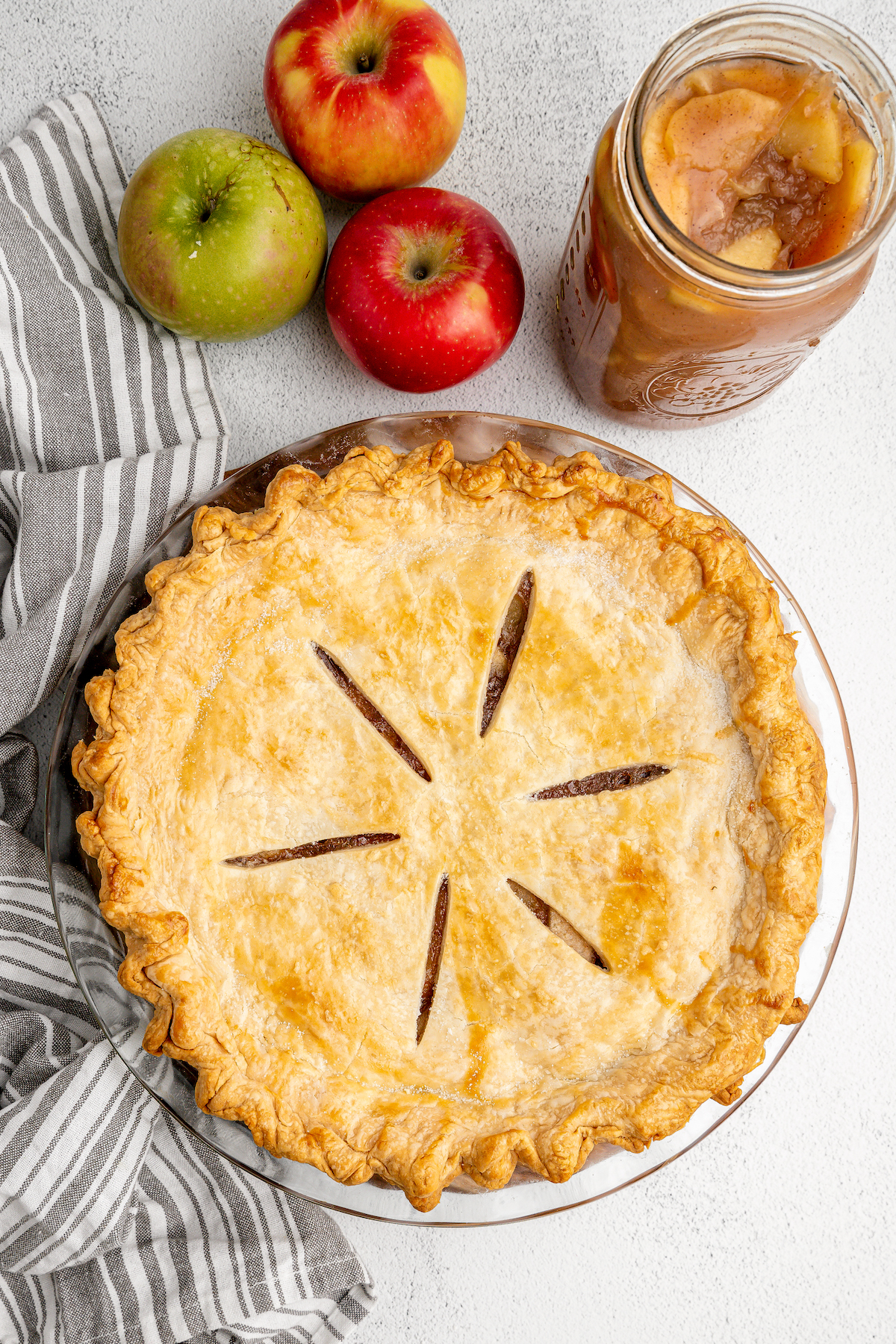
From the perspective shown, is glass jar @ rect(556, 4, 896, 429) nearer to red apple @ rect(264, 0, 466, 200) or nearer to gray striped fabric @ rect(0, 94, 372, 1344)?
red apple @ rect(264, 0, 466, 200)

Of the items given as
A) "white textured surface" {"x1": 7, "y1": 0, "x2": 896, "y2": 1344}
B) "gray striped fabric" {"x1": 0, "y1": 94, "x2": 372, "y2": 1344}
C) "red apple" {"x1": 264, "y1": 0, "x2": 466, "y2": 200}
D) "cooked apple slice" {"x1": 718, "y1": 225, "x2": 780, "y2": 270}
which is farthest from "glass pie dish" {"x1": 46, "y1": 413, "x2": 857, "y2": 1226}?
"red apple" {"x1": 264, "y1": 0, "x2": 466, "y2": 200}

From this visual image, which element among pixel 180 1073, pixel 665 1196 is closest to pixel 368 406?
pixel 180 1073

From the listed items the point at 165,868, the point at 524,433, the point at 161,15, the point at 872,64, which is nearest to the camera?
the point at 872,64

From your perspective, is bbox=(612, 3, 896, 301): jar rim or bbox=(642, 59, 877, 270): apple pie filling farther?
bbox=(642, 59, 877, 270): apple pie filling

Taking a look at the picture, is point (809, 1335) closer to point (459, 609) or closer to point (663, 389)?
point (459, 609)

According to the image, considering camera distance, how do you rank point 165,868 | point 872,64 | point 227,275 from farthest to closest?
point 227,275
point 165,868
point 872,64

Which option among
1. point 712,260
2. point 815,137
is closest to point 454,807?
point 712,260

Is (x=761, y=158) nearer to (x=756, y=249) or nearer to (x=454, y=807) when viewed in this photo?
(x=756, y=249)
